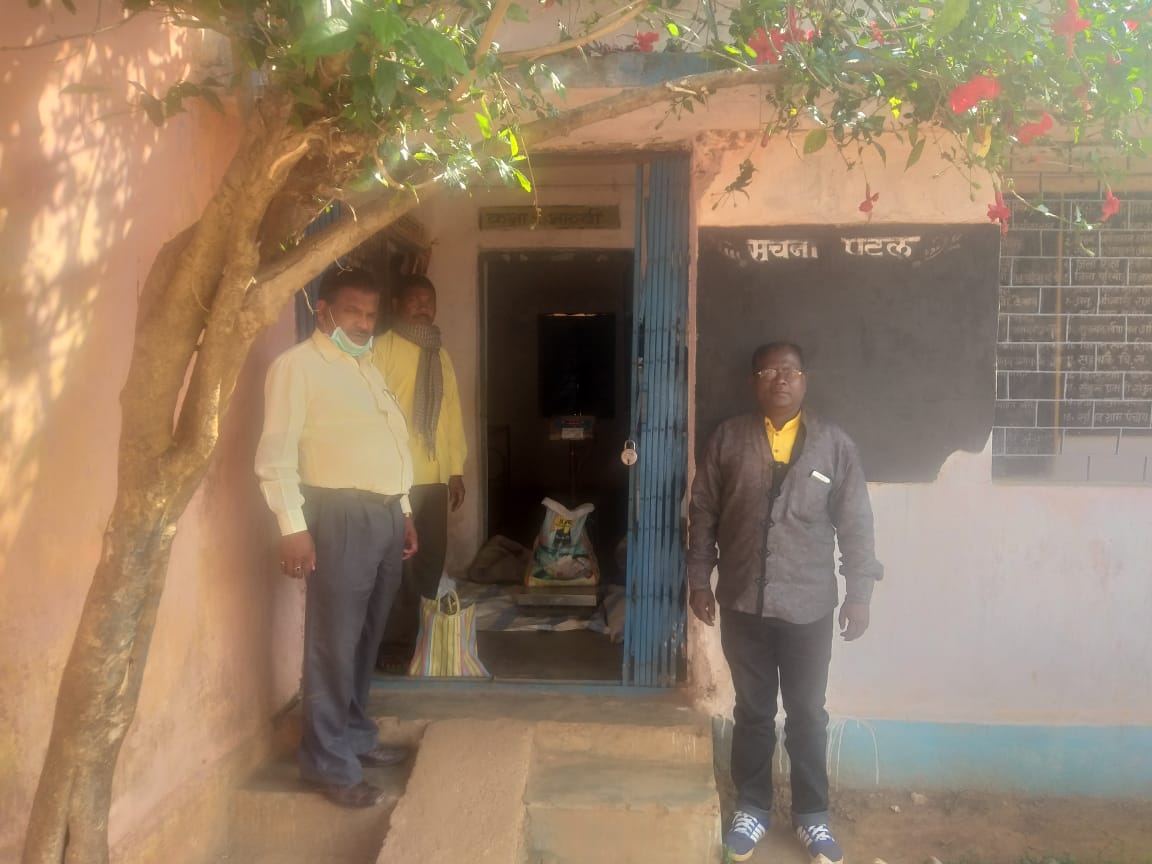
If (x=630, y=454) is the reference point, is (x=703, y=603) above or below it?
below

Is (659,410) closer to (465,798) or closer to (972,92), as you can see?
(465,798)

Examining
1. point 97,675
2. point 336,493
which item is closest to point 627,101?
point 336,493

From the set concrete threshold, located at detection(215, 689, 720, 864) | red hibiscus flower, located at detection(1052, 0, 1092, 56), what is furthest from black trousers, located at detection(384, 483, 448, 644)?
red hibiscus flower, located at detection(1052, 0, 1092, 56)

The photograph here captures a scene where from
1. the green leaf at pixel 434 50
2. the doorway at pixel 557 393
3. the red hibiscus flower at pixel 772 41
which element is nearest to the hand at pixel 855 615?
the red hibiscus flower at pixel 772 41

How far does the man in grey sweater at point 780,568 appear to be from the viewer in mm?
3467

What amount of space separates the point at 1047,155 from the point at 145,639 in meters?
3.90

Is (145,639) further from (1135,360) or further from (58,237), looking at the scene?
(1135,360)

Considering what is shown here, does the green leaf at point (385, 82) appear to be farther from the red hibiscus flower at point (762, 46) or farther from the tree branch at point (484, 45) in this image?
the red hibiscus flower at point (762, 46)

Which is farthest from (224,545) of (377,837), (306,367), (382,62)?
(382,62)

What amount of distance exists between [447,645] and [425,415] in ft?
3.69

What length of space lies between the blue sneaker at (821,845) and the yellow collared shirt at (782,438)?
1463mm

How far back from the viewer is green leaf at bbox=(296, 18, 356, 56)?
5.20 feet

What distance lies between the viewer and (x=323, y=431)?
3.41 metres

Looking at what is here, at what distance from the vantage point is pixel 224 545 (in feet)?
11.7
